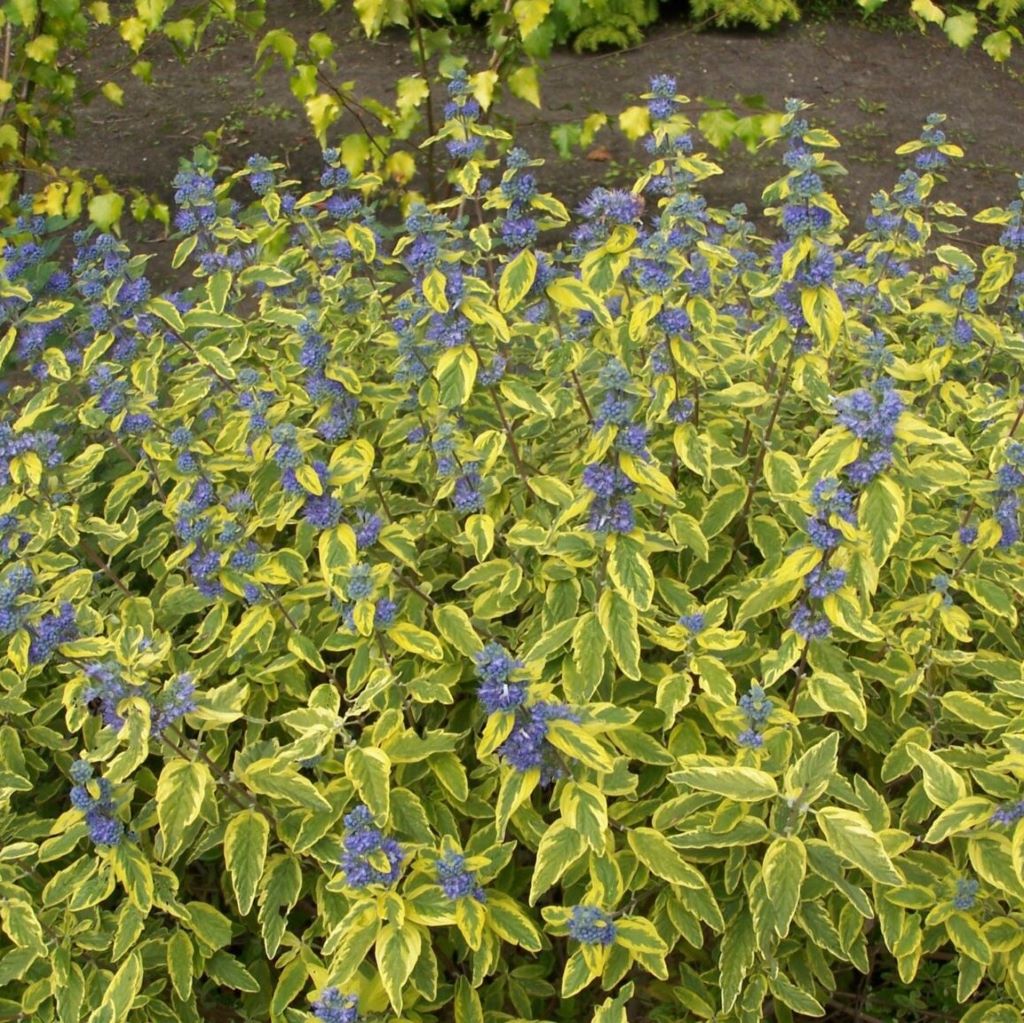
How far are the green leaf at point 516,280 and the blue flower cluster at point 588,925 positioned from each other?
1139 millimetres

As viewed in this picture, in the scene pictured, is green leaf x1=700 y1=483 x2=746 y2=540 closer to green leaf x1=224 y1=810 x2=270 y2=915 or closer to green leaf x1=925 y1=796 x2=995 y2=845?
green leaf x1=925 y1=796 x2=995 y2=845

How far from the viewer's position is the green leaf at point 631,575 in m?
1.82

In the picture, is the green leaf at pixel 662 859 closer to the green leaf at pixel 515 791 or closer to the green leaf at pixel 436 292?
the green leaf at pixel 515 791

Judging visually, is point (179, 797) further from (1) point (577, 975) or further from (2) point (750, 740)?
(2) point (750, 740)

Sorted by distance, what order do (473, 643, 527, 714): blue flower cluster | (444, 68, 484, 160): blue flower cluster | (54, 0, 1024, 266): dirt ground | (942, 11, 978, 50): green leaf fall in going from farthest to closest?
(54, 0, 1024, 266): dirt ground, (942, 11, 978, 50): green leaf, (444, 68, 484, 160): blue flower cluster, (473, 643, 527, 714): blue flower cluster

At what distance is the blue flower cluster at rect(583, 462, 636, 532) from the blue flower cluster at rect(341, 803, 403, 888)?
65 centimetres

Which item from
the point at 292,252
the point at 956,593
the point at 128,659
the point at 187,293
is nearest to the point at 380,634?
the point at 128,659

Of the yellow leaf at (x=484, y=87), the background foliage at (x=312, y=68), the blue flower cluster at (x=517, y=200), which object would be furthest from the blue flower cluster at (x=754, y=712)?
the yellow leaf at (x=484, y=87)

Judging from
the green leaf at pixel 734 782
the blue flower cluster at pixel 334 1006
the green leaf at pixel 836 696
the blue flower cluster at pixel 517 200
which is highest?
the blue flower cluster at pixel 517 200

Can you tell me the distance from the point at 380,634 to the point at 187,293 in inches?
71.2

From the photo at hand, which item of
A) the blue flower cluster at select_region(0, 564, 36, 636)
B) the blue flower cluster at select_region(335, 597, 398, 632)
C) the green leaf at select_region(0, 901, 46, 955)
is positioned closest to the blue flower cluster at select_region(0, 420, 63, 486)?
the blue flower cluster at select_region(0, 564, 36, 636)

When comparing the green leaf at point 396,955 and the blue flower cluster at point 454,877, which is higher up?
the blue flower cluster at point 454,877

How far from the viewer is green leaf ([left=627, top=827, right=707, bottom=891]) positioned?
5.97ft

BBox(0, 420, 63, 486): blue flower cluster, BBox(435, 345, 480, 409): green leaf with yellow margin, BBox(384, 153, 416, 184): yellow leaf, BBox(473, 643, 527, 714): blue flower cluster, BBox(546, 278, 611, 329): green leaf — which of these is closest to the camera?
BBox(473, 643, 527, 714): blue flower cluster
